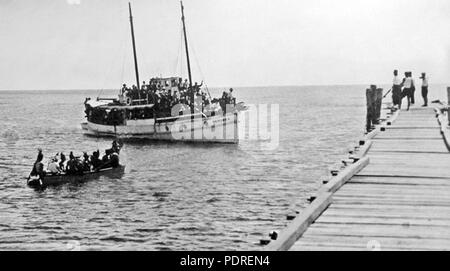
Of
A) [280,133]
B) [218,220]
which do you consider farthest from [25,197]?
[280,133]

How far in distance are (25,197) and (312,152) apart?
26.9 m

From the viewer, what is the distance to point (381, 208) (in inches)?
425

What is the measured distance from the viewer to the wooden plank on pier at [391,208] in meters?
8.74

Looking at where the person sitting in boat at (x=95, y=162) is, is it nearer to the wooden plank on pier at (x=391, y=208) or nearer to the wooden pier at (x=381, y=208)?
the wooden pier at (x=381, y=208)

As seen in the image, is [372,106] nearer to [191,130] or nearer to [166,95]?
[191,130]

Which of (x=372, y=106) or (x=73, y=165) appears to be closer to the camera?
(x=372, y=106)

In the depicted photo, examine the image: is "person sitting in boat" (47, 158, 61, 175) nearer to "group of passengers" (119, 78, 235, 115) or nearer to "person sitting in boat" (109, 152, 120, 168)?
"person sitting in boat" (109, 152, 120, 168)

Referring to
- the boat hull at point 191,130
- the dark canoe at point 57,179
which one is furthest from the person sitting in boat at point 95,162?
the boat hull at point 191,130

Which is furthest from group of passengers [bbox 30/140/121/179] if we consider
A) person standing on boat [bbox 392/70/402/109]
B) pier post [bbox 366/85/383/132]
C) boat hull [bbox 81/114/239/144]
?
boat hull [bbox 81/114/239/144]

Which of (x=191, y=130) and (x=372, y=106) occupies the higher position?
(x=372, y=106)

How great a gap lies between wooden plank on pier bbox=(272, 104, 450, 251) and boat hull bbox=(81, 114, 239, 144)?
42.2 metres

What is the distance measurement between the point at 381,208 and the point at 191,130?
49.6m

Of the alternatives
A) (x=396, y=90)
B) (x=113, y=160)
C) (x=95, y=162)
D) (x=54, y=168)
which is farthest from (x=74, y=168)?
(x=396, y=90)
